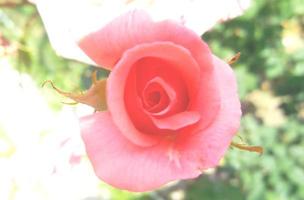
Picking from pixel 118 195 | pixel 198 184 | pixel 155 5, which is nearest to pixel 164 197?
pixel 198 184

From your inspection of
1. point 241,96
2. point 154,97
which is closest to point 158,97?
point 154,97

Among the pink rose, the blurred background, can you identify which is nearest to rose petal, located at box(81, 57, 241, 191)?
the pink rose

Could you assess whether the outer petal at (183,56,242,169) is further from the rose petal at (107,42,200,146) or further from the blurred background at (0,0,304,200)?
the blurred background at (0,0,304,200)

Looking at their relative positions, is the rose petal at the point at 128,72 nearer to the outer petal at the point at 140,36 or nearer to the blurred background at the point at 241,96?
the outer petal at the point at 140,36

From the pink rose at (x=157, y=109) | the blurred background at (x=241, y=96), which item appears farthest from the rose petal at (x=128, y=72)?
the blurred background at (x=241, y=96)

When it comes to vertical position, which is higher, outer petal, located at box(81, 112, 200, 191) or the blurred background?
outer petal, located at box(81, 112, 200, 191)

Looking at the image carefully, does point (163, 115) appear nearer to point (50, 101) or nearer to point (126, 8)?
point (126, 8)
